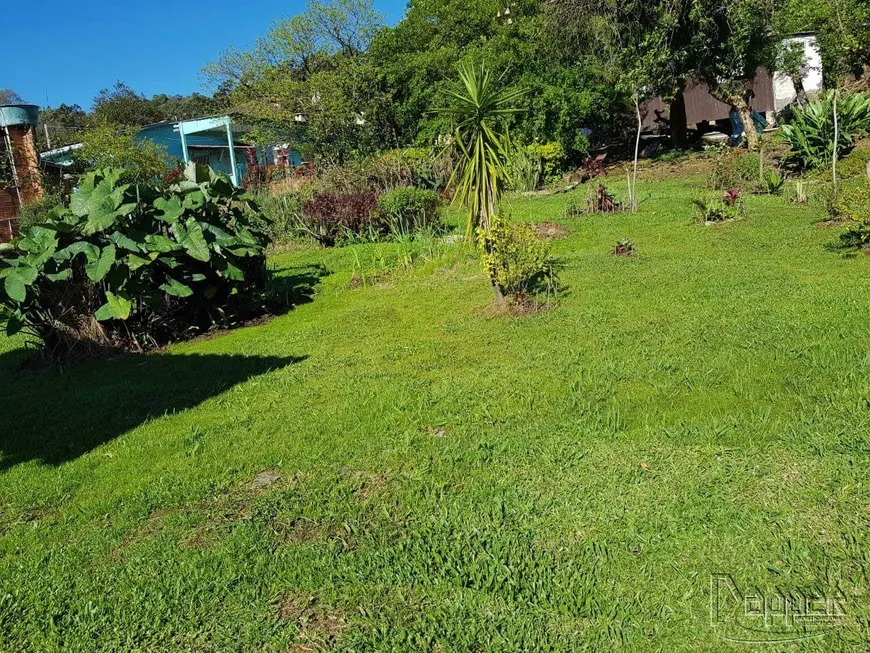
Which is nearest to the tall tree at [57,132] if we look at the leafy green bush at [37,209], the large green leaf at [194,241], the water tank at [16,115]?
the water tank at [16,115]

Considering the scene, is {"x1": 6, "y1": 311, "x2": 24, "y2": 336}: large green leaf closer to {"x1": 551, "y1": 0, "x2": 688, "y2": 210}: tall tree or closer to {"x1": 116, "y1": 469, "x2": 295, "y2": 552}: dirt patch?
{"x1": 116, "y1": 469, "x2": 295, "y2": 552}: dirt patch

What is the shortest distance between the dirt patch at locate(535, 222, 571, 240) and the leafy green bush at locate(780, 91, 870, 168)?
6.17 meters

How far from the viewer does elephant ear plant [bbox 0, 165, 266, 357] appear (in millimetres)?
6812

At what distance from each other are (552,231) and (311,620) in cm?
950

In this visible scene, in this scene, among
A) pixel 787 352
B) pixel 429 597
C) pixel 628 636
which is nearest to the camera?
pixel 628 636

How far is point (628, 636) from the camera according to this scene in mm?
2357

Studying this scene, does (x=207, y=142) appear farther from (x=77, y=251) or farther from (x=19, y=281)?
(x=19, y=281)

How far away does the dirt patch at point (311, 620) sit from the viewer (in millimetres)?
2484

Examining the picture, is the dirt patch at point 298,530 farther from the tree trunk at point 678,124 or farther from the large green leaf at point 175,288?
the tree trunk at point 678,124

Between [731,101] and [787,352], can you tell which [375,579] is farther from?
[731,101]

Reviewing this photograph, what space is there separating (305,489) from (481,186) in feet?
13.9

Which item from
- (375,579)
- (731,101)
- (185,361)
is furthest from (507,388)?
(731,101)

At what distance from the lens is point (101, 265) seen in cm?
677

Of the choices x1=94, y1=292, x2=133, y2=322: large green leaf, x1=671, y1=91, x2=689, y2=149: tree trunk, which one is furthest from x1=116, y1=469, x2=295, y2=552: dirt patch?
x1=671, y1=91, x2=689, y2=149: tree trunk
